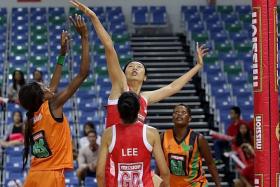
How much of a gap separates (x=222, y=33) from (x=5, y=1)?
630cm

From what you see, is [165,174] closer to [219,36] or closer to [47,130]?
[47,130]

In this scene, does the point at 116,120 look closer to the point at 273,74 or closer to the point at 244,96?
Answer: the point at 273,74

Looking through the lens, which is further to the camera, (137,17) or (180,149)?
(137,17)

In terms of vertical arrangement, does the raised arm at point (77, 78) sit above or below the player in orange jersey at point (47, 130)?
above

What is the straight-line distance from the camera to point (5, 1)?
21.6 meters

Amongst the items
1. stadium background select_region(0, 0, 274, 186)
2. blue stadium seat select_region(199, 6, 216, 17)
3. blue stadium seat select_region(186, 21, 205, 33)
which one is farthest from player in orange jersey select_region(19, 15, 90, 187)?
blue stadium seat select_region(199, 6, 216, 17)

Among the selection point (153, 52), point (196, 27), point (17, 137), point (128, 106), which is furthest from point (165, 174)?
point (196, 27)

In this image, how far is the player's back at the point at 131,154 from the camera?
644 centimetres

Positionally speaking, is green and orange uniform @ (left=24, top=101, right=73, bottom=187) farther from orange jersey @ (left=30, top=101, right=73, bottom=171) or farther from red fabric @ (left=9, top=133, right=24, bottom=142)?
red fabric @ (left=9, top=133, right=24, bottom=142)

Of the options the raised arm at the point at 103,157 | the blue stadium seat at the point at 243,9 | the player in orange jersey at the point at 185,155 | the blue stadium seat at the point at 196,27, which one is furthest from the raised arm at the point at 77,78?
the blue stadium seat at the point at 243,9

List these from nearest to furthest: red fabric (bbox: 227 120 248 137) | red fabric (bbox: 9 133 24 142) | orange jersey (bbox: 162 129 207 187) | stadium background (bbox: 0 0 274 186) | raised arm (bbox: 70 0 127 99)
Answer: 1. raised arm (bbox: 70 0 127 99)
2. orange jersey (bbox: 162 129 207 187)
3. red fabric (bbox: 9 133 24 142)
4. red fabric (bbox: 227 120 248 137)
5. stadium background (bbox: 0 0 274 186)

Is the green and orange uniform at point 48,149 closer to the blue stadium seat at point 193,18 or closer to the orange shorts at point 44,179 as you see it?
the orange shorts at point 44,179

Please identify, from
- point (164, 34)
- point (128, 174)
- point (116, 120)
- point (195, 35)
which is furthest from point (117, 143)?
point (164, 34)

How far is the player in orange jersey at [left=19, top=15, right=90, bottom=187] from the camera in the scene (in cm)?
698
